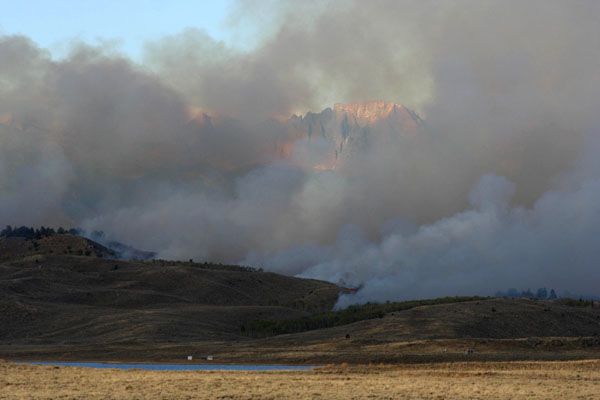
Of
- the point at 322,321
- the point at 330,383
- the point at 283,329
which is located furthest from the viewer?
the point at 322,321

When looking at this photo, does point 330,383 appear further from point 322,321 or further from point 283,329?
point 322,321

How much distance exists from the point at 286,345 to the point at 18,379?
53.8 metres

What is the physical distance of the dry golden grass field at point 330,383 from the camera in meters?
55.5

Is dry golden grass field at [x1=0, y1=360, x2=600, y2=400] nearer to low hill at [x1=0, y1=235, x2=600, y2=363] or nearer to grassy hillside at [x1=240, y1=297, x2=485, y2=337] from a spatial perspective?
low hill at [x1=0, y1=235, x2=600, y2=363]

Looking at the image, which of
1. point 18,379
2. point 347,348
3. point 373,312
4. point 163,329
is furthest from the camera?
point 373,312

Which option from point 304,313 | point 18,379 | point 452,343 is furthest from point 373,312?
point 18,379

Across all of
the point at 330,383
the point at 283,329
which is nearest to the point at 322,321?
the point at 283,329

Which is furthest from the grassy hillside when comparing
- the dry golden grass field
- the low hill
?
the dry golden grass field

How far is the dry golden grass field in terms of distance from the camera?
55531 mm

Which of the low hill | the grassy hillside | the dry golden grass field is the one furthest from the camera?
the grassy hillside

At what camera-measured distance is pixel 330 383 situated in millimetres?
63250

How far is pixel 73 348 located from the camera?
4759 inches

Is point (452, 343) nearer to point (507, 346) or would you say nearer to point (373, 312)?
point (507, 346)

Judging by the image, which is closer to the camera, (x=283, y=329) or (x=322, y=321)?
(x=283, y=329)
